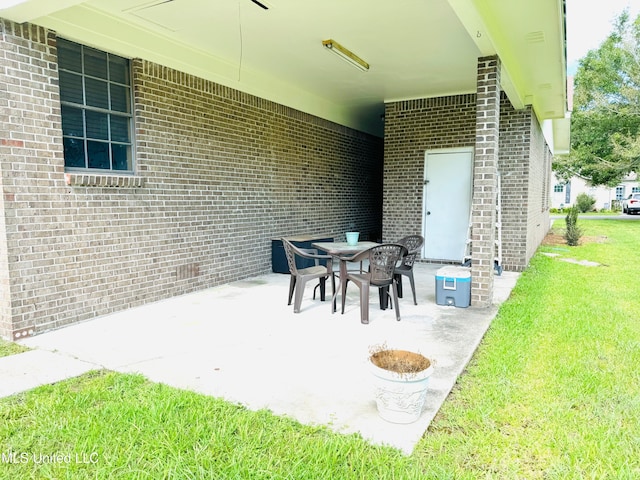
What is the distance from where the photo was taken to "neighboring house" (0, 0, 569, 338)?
4.05 metres

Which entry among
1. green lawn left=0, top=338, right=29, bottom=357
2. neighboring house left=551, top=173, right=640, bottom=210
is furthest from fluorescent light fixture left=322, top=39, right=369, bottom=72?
neighboring house left=551, top=173, right=640, bottom=210

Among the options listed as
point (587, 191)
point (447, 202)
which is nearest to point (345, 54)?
point (447, 202)

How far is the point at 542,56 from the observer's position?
562 centimetres

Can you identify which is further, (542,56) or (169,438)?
(542,56)

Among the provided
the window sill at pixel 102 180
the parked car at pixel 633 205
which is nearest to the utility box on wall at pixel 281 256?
the window sill at pixel 102 180

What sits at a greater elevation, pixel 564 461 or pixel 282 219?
pixel 282 219

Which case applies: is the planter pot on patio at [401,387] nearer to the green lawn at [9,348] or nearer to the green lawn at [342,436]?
the green lawn at [342,436]

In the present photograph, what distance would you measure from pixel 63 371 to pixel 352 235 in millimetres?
3449

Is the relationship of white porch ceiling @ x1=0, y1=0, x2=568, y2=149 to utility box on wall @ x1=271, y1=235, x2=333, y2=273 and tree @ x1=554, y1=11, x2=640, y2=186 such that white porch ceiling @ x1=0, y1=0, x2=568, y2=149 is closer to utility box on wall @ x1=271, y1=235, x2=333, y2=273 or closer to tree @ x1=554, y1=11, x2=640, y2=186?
utility box on wall @ x1=271, y1=235, x2=333, y2=273

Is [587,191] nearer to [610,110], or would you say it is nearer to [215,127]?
[610,110]

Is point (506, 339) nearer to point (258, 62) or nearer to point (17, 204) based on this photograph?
point (17, 204)

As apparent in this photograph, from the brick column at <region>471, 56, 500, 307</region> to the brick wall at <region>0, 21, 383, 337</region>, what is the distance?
3606mm

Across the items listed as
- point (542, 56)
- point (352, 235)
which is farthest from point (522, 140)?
point (352, 235)

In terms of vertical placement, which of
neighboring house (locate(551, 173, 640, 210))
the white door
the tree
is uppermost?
the tree
